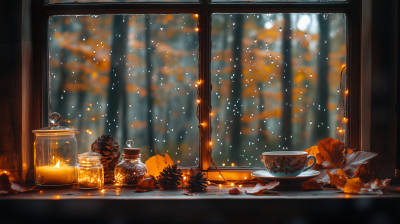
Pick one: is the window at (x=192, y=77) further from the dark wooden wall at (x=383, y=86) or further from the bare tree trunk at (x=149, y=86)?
the dark wooden wall at (x=383, y=86)

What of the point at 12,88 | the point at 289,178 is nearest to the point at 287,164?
the point at 289,178

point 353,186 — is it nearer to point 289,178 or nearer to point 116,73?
point 289,178

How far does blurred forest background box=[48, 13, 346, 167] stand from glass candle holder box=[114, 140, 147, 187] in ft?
0.43

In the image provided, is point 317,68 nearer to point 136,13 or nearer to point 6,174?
point 136,13

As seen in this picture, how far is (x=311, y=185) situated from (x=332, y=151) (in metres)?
0.18

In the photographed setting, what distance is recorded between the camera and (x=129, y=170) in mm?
960

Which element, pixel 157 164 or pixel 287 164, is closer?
pixel 287 164

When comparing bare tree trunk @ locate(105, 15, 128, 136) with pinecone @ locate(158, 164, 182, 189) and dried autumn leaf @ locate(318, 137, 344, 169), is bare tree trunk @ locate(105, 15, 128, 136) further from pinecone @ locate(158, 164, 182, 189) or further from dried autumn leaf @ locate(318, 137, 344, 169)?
dried autumn leaf @ locate(318, 137, 344, 169)

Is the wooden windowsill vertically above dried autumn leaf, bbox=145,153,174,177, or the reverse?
dried autumn leaf, bbox=145,153,174,177

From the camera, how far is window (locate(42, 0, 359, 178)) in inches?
42.9

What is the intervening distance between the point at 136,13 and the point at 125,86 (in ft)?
0.98

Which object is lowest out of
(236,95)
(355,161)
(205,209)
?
(205,209)

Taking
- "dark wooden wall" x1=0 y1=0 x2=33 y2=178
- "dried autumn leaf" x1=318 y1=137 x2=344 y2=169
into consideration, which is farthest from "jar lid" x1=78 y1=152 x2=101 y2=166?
"dried autumn leaf" x1=318 y1=137 x2=344 y2=169

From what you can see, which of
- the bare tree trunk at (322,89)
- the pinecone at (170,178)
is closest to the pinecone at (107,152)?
the pinecone at (170,178)
